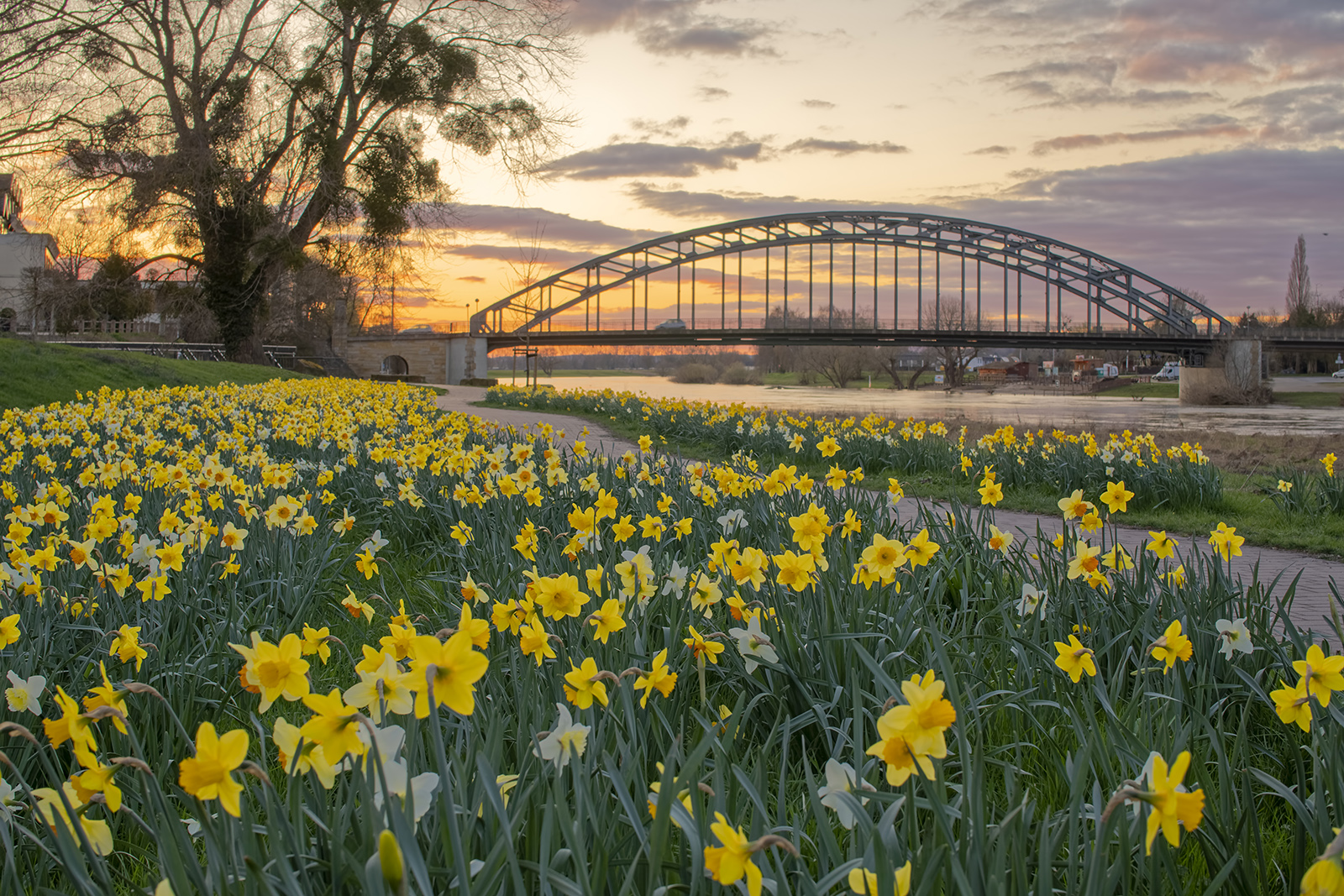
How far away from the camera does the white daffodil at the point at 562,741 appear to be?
1.23 metres

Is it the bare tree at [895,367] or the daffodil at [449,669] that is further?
the bare tree at [895,367]

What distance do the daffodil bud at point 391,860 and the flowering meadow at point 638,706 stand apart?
0.06 metres

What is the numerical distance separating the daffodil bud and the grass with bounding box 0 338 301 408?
11525 mm

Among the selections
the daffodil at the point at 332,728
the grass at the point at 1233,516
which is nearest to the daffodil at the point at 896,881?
the daffodil at the point at 332,728

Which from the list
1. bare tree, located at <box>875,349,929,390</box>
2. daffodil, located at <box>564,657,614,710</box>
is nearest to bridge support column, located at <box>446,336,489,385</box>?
bare tree, located at <box>875,349,929,390</box>

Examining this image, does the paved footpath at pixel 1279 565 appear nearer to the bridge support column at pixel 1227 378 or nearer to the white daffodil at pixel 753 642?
the white daffodil at pixel 753 642

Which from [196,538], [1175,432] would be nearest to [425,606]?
[196,538]

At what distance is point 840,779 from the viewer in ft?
3.56

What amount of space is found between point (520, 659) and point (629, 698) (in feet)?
2.00

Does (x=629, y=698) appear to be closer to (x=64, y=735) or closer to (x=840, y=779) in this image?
(x=840, y=779)

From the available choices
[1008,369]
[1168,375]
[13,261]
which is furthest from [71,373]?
[1008,369]

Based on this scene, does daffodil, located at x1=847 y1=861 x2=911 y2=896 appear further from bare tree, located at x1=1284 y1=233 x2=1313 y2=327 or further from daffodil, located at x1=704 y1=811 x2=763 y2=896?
bare tree, located at x1=1284 y1=233 x2=1313 y2=327

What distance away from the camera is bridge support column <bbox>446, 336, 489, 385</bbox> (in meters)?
48.7

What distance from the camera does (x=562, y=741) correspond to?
1248mm
